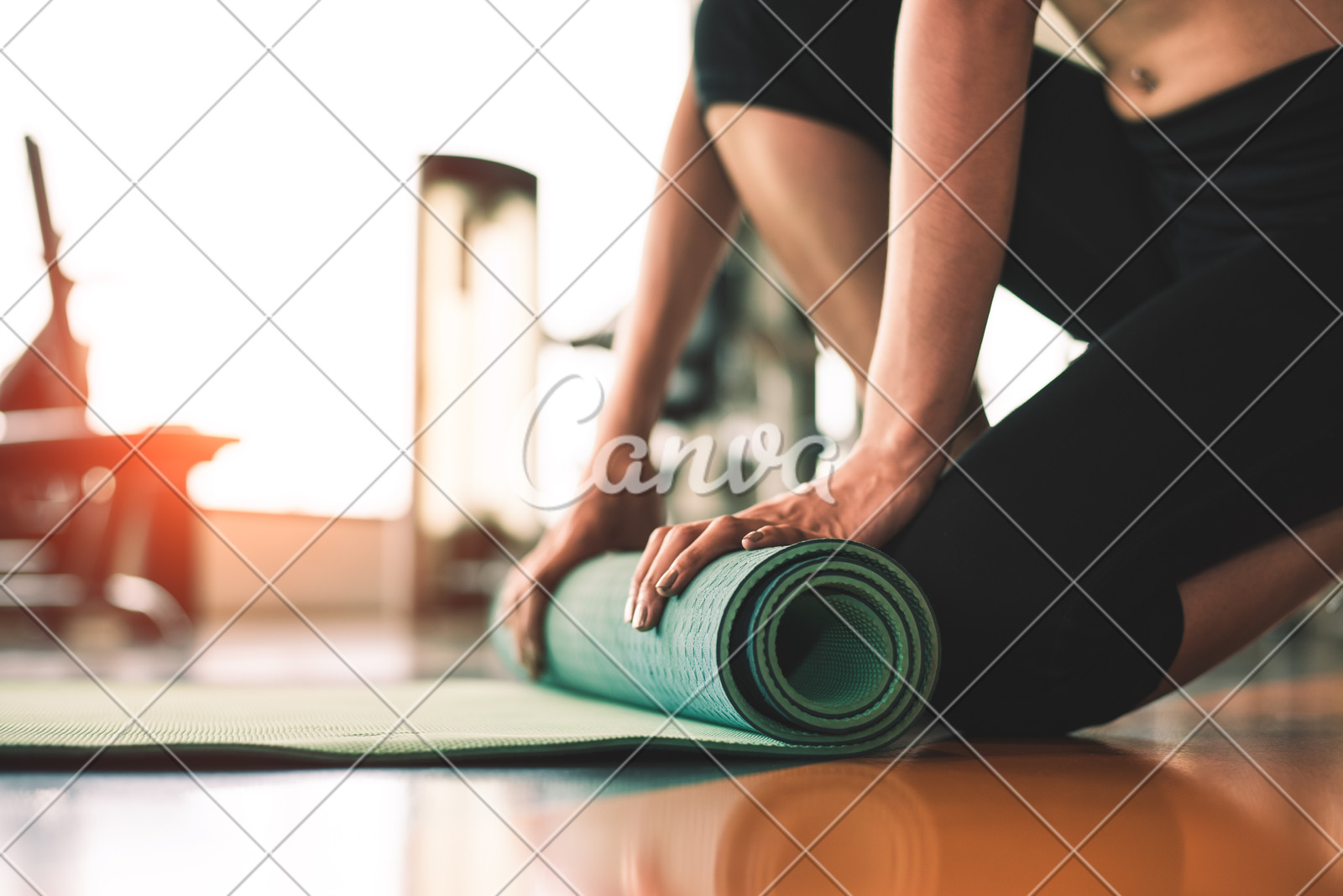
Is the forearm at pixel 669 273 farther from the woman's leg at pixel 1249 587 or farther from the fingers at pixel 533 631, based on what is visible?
the woman's leg at pixel 1249 587

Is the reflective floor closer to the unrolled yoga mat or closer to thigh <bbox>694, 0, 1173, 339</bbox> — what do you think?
the unrolled yoga mat

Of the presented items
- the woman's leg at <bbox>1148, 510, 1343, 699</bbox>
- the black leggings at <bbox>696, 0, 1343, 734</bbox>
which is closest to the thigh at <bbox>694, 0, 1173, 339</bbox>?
the black leggings at <bbox>696, 0, 1343, 734</bbox>

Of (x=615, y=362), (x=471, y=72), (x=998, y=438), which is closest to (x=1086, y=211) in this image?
(x=998, y=438)

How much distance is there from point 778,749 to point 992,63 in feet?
1.58

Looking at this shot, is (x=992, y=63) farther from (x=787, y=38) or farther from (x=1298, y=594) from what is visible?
(x=1298, y=594)

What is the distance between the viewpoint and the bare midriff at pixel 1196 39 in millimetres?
721

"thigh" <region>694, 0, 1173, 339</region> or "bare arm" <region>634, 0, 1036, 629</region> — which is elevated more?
"thigh" <region>694, 0, 1173, 339</region>

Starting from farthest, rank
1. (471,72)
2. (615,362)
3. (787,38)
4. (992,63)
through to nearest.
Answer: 1. (471,72)
2. (615,362)
3. (787,38)
4. (992,63)

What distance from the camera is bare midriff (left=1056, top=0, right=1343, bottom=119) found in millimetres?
721

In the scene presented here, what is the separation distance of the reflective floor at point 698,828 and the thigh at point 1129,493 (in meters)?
0.08

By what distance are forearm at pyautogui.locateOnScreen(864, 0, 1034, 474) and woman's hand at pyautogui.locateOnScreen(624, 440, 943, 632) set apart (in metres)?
0.01

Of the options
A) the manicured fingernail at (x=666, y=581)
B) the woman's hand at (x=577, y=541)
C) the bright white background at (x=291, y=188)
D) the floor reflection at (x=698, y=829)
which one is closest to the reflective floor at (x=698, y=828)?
the floor reflection at (x=698, y=829)

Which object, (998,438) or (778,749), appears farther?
(998,438)

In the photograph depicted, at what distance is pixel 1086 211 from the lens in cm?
87
